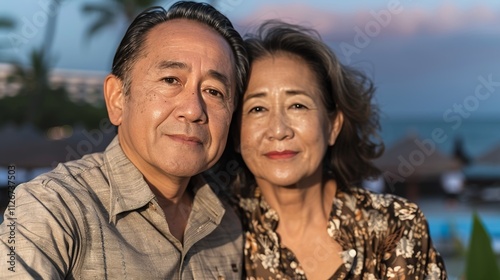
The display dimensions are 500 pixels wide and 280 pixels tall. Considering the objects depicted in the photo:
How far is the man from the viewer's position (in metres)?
Result: 2.07

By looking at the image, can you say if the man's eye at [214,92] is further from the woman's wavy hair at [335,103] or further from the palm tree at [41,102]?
the palm tree at [41,102]

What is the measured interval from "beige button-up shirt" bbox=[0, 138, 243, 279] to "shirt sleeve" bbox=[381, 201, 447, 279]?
26.9 inches

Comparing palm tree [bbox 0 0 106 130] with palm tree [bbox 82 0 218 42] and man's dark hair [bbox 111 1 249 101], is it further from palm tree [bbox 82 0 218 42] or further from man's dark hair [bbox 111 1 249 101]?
man's dark hair [bbox 111 1 249 101]

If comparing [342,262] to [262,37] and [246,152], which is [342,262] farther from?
[262,37]

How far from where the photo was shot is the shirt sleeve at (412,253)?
2.81 m

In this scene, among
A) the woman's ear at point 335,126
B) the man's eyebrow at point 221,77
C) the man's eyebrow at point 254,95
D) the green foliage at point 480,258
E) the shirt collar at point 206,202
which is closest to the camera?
the green foliage at point 480,258

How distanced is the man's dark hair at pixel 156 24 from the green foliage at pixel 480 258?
1.19 meters

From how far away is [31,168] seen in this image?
598 inches

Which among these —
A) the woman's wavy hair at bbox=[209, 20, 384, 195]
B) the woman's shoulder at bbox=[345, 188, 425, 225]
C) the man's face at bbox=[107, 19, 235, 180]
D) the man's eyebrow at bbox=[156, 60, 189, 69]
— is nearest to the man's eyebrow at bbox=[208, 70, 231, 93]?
the man's face at bbox=[107, 19, 235, 180]

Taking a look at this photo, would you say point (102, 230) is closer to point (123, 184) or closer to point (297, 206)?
point (123, 184)

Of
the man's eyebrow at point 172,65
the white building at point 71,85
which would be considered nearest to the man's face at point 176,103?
the man's eyebrow at point 172,65

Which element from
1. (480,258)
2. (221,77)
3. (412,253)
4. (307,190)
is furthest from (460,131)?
(480,258)

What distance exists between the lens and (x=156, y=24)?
2504 mm

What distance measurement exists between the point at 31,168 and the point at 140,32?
1351cm
